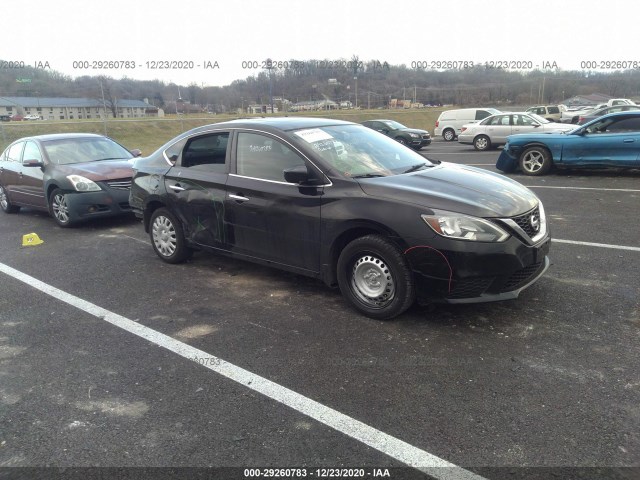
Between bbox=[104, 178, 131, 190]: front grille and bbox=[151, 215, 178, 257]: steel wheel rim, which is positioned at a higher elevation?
bbox=[104, 178, 131, 190]: front grille

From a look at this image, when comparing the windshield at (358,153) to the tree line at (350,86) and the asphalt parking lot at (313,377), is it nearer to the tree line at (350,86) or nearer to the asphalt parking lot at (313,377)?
the asphalt parking lot at (313,377)

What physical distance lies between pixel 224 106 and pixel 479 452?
5374cm

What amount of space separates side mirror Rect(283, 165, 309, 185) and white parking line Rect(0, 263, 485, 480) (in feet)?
5.44

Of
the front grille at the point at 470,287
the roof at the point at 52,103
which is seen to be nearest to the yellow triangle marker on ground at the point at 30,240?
the front grille at the point at 470,287

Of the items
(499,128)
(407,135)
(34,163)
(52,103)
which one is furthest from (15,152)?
(52,103)

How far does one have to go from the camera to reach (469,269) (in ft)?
12.0

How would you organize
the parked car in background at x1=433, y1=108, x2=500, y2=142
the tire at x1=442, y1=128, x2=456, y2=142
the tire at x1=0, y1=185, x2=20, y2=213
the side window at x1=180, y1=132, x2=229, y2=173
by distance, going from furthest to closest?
the tire at x1=442, y1=128, x2=456, y2=142, the parked car in background at x1=433, y1=108, x2=500, y2=142, the tire at x1=0, y1=185, x2=20, y2=213, the side window at x1=180, y1=132, x2=229, y2=173

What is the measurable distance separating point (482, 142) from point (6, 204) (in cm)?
1694

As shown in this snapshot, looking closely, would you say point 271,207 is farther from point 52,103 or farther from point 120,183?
point 52,103

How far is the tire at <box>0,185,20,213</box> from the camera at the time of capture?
9.75 m

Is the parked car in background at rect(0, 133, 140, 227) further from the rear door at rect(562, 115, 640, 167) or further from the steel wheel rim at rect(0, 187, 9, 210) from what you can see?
the rear door at rect(562, 115, 640, 167)

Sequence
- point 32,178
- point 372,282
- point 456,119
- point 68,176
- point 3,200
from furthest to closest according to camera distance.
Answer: point 456,119
point 3,200
point 32,178
point 68,176
point 372,282

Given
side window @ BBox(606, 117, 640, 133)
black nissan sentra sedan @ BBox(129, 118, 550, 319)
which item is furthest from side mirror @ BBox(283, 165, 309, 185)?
side window @ BBox(606, 117, 640, 133)

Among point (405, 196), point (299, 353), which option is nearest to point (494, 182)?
point (405, 196)
